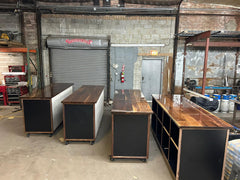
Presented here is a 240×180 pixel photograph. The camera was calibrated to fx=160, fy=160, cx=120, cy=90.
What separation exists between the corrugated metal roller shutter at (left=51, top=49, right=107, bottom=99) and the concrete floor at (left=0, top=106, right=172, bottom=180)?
318 cm

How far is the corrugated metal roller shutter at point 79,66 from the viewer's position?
6438 mm

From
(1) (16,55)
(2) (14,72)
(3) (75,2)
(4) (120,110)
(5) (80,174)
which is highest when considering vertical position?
(3) (75,2)

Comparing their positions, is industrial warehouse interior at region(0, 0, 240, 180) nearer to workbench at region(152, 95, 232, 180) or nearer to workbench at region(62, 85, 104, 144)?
workbench at region(62, 85, 104, 144)

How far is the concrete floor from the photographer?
2533 millimetres

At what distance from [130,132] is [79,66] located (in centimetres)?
452

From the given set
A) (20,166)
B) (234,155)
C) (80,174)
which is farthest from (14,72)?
(234,155)

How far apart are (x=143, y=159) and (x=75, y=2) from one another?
6200 millimetres

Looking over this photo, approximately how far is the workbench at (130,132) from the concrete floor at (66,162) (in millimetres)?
205

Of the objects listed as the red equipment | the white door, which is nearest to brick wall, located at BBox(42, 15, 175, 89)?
the white door

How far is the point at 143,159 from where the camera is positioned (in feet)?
9.53

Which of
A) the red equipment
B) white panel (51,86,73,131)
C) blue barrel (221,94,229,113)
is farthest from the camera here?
the red equipment

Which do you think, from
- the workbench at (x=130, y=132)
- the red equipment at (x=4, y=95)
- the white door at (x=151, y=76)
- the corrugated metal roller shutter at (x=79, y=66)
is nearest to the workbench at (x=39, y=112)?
the workbench at (x=130, y=132)

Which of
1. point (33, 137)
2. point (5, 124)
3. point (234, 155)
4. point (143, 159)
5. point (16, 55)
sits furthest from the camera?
point (16, 55)

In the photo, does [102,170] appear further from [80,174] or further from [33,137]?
[33,137]
